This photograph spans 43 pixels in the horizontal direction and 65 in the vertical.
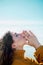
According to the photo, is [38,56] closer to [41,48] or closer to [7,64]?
[41,48]

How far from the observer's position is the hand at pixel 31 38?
325cm

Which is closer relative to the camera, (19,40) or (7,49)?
(7,49)

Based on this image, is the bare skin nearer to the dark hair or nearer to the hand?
the hand

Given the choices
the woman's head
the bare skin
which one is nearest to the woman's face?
the bare skin

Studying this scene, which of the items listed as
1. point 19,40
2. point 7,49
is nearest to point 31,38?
point 19,40

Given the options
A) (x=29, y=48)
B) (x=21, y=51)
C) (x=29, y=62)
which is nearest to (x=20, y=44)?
(x=29, y=48)

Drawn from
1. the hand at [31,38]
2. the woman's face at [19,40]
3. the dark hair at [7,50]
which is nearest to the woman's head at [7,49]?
the dark hair at [7,50]

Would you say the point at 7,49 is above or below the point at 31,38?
below

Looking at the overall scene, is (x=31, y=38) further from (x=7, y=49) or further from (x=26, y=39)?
(x=7, y=49)

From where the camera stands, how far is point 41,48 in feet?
9.97

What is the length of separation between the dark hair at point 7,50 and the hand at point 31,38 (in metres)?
0.56

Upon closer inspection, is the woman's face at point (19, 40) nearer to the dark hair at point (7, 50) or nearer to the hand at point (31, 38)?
the hand at point (31, 38)

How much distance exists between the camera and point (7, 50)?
2.62m

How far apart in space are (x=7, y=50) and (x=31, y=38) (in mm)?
719
